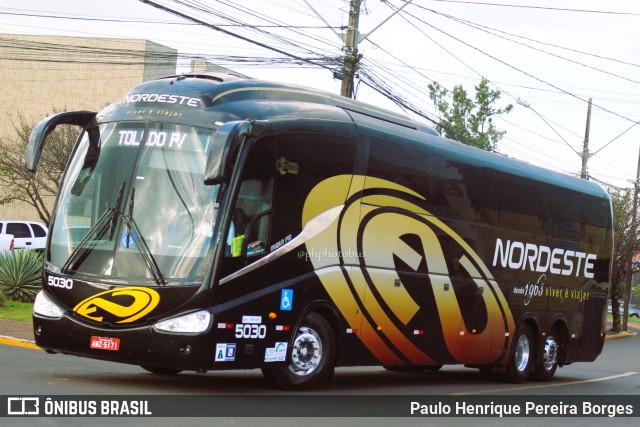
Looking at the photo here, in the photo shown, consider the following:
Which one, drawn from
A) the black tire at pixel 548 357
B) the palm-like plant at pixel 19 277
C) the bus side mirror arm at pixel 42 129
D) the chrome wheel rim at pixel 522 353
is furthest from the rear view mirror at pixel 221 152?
the palm-like plant at pixel 19 277

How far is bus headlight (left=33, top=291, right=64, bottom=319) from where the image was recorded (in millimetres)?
11039

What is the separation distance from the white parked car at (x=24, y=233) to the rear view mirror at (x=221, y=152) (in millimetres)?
21488

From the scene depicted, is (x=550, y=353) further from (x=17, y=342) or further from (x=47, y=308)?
(x=47, y=308)

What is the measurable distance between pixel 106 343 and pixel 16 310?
1142 cm

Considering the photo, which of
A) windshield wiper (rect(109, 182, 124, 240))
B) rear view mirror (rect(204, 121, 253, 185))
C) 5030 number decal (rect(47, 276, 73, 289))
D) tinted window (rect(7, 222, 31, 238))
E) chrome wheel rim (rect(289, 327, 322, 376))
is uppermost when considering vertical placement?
rear view mirror (rect(204, 121, 253, 185))

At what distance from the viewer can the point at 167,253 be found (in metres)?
10.7

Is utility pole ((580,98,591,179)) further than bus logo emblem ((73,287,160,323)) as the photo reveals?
Yes

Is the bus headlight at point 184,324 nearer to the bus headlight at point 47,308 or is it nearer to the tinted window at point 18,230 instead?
the bus headlight at point 47,308

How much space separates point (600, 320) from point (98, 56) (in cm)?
3464

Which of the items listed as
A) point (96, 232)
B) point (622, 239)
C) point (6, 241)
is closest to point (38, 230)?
point (6, 241)

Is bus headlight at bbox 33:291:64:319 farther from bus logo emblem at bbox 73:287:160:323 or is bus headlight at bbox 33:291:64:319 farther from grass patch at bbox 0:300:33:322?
grass patch at bbox 0:300:33:322

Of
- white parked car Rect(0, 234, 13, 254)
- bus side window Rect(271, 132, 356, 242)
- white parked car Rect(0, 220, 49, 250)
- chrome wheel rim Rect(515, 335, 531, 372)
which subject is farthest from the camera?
white parked car Rect(0, 220, 49, 250)

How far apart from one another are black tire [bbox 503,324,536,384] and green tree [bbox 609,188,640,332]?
26407 millimetres

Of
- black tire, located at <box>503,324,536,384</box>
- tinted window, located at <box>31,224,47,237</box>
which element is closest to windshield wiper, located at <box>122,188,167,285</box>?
black tire, located at <box>503,324,536,384</box>
